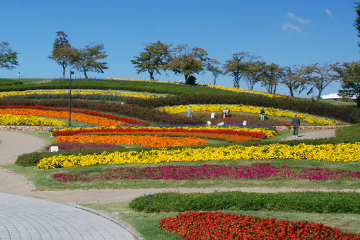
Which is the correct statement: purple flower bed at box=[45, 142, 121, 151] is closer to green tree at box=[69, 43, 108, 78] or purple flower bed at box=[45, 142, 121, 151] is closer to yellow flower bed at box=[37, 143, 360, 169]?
yellow flower bed at box=[37, 143, 360, 169]

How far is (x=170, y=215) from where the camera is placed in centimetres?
836

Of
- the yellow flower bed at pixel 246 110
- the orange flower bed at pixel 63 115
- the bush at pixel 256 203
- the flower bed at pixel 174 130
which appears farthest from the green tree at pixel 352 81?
the bush at pixel 256 203

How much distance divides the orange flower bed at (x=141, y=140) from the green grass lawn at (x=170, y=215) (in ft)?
32.7

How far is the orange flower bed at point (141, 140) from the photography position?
63.0 feet

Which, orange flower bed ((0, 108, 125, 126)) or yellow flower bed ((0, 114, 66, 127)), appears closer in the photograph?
yellow flower bed ((0, 114, 66, 127))

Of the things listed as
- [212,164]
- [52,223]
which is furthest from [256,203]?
[212,164]

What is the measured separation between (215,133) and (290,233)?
16.8 meters

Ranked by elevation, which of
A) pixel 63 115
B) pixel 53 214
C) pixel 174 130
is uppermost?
pixel 63 115

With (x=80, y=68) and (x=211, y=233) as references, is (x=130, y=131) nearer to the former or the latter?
(x=211, y=233)

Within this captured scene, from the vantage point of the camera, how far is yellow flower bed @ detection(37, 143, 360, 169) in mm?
14547

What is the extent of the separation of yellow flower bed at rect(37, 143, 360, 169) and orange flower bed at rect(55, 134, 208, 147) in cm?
357

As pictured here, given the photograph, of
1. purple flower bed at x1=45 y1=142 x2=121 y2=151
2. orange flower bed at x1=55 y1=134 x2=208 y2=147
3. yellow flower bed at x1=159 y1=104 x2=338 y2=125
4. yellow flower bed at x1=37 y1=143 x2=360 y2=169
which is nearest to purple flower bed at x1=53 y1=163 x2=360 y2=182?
yellow flower bed at x1=37 y1=143 x2=360 y2=169

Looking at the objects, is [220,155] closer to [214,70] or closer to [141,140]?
[141,140]

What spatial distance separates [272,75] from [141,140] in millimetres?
51573
